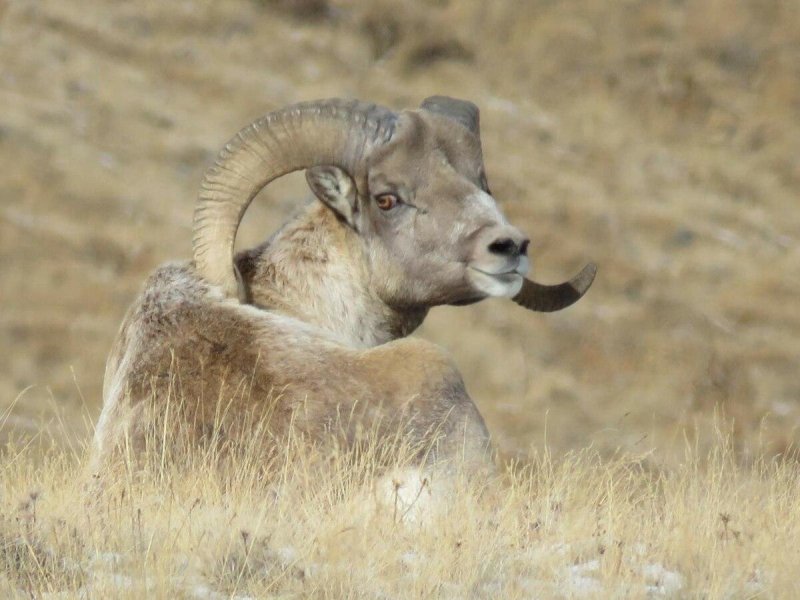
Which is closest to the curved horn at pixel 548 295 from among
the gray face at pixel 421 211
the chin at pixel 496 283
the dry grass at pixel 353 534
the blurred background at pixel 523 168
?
the gray face at pixel 421 211

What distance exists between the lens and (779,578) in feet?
25.5

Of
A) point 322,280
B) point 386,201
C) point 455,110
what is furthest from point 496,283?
point 455,110

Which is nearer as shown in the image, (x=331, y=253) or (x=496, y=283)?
(x=496, y=283)

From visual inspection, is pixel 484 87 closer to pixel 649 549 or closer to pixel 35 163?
pixel 35 163

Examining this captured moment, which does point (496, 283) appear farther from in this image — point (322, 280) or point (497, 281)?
point (322, 280)

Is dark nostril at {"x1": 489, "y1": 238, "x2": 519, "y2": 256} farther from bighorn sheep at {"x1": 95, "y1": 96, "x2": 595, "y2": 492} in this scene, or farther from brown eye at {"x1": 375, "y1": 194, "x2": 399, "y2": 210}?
brown eye at {"x1": 375, "y1": 194, "x2": 399, "y2": 210}

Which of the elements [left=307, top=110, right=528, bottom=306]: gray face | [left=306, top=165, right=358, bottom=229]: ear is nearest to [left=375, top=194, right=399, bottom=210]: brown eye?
[left=307, top=110, right=528, bottom=306]: gray face

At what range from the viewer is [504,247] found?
1103 centimetres

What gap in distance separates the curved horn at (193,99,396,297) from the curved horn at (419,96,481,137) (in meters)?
0.57

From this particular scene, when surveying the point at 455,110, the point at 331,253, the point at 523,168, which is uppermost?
the point at 455,110

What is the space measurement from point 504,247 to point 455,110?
1.42m

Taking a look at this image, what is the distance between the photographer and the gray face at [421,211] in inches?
442

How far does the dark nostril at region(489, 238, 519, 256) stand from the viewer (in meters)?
10.9

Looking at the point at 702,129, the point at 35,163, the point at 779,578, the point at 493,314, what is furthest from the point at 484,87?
the point at 779,578
